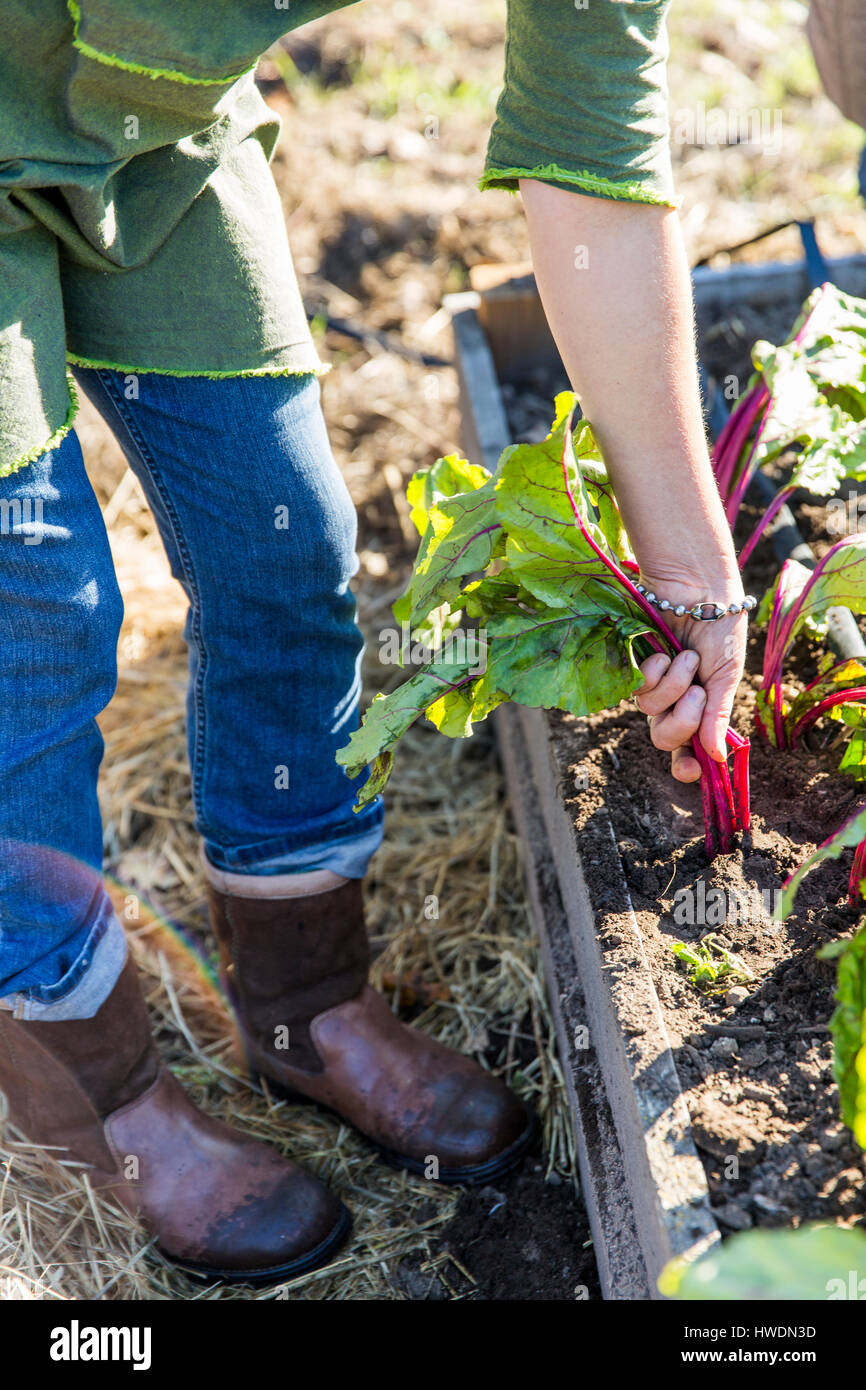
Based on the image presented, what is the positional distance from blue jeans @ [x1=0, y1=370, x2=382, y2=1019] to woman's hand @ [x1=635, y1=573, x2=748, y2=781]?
0.47 meters

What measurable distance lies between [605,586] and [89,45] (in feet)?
2.92

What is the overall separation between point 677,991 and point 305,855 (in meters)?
0.62

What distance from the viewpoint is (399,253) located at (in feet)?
13.4

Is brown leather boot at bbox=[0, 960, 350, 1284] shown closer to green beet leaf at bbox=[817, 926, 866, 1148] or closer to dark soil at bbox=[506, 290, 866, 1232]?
dark soil at bbox=[506, 290, 866, 1232]

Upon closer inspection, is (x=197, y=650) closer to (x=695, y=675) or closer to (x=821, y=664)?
(x=695, y=675)

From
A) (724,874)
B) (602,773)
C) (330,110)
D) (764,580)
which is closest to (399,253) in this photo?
(330,110)

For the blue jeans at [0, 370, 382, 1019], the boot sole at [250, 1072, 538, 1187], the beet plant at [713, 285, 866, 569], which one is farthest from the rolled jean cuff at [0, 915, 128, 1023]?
the beet plant at [713, 285, 866, 569]

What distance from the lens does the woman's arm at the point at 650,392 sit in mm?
1288

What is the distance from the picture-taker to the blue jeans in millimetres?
1411
